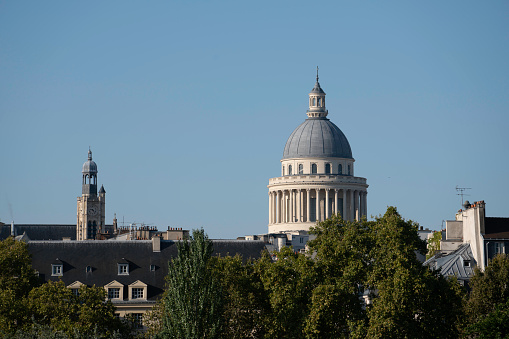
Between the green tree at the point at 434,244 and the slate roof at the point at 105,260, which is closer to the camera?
the slate roof at the point at 105,260

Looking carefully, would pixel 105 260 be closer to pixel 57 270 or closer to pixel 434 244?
pixel 57 270

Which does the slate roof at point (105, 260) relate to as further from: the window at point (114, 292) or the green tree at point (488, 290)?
the green tree at point (488, 290)

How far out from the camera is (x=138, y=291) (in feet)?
333

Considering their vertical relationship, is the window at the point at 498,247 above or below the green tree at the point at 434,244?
below

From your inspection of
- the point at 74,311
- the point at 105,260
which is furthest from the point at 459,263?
the point at 74,311

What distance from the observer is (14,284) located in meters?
84.5

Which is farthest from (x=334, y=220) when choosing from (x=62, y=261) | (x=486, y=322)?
(x=62, y=261)

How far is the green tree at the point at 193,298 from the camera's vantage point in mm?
69000

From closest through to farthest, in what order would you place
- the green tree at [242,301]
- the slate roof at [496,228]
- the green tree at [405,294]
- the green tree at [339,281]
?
the green tree at [405,294], the green tree at [339,281], the green tree at [242,301], the slate roof at [496,228]

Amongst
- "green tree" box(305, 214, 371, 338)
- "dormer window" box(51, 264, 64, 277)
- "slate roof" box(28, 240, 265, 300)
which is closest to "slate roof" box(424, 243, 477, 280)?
"green tree" box(305, 214, 371, 338)


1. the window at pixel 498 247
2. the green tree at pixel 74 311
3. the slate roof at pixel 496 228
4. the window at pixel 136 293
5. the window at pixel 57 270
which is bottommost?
the green tree at pixel 74 311

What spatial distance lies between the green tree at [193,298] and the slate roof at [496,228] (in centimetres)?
3233

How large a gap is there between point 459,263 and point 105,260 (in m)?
28.9

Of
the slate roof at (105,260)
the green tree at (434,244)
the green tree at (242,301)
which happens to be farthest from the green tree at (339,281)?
the green tree at (434,244)
